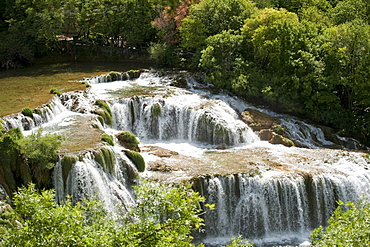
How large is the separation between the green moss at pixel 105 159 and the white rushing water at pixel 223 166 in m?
0.19

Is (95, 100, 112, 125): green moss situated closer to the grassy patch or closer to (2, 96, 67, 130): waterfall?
(2, 96, 67, 130): waterfall

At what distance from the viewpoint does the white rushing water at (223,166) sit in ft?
75.6

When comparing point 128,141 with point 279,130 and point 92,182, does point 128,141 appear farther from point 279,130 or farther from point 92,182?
point 279,130

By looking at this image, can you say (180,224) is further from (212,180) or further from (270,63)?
(270,63)

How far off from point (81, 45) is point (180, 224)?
40635 millimetres

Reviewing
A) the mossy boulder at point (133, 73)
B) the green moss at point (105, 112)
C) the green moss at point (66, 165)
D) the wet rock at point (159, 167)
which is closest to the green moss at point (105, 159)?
the green moss at point (66, 165)

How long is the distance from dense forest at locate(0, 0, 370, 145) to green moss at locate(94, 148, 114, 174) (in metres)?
14.0

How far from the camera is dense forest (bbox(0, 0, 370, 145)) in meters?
33.2

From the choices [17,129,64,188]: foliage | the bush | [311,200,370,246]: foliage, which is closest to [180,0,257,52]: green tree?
the bush

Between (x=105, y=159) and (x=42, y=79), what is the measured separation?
61.2 feet

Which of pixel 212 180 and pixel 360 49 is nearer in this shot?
pixel 212 180

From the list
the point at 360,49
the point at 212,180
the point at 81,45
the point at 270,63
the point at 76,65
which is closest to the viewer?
the point at 212,180

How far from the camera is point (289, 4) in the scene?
151 feet

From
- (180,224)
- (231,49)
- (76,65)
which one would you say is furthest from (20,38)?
(180,224)
